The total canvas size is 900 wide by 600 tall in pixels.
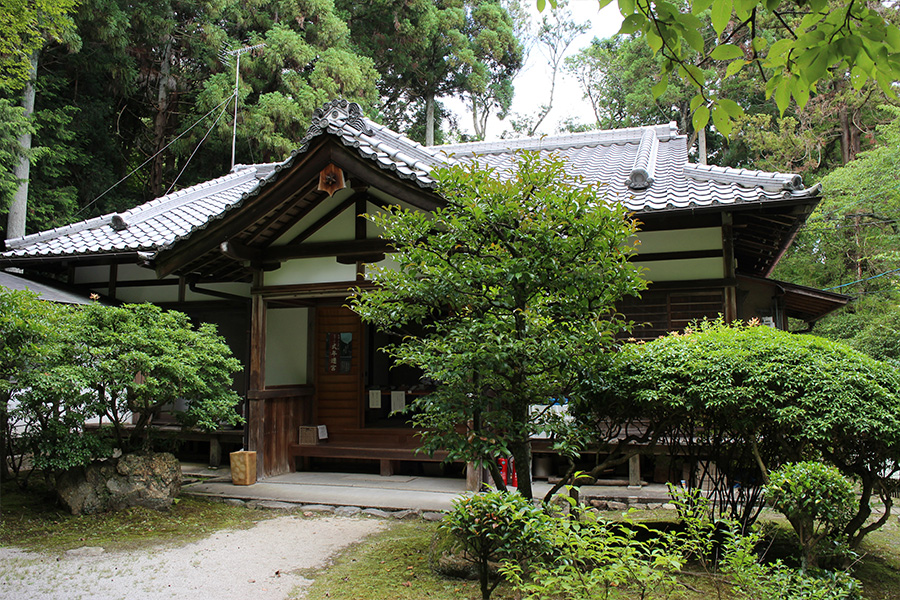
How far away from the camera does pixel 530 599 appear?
146 inches

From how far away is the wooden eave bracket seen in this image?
28.1 ft

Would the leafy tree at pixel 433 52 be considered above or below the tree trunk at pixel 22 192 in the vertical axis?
above

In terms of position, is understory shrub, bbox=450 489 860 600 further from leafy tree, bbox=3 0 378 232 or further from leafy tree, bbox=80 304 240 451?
leafy tree, bbox=3 0 378 232

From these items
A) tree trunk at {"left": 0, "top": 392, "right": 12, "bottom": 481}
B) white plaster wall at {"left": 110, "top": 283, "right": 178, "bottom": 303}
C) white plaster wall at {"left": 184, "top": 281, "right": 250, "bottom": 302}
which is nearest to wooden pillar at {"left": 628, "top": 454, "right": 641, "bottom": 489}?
white plaster wall at {"left": 184, "top": 281, "right": 250, "bottom": 302}

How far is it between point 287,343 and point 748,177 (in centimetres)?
799

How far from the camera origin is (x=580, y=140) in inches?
597

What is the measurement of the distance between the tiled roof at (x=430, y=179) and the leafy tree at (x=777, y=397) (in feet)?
5.89

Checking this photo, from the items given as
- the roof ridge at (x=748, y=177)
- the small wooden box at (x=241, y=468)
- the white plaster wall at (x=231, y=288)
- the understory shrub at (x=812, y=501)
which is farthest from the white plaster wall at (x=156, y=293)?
the understory shrub at (x=812, y=501)

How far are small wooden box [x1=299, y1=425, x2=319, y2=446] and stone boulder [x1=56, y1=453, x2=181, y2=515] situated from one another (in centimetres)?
277

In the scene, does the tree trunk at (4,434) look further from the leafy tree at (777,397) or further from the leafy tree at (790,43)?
the leafy tree at (790,43)

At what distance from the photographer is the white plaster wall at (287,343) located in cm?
1079

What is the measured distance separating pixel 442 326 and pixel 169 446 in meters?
5.59

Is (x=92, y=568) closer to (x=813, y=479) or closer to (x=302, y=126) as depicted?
(x=813, y=479)

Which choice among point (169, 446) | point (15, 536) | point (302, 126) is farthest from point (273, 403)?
point (302, 126)
